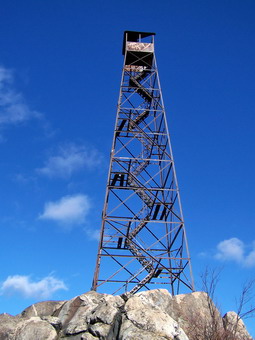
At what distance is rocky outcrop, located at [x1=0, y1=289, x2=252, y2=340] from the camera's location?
11.0 m

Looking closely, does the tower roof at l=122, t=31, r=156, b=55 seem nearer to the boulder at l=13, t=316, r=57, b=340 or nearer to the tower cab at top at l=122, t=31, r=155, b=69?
the tower cab at top at l=122, t=31, r=155, b=69

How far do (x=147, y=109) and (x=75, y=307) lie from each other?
15.4 m

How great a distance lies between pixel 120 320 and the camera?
11562 millimetres

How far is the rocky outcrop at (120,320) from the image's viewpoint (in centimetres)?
1103

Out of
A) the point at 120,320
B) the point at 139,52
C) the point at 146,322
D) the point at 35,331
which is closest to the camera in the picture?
the point at 146,322

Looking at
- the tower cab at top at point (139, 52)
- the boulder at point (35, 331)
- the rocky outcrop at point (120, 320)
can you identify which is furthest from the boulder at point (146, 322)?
the tower cab at top at point (139, 52)

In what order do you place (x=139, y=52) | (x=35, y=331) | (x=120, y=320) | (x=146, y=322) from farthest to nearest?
1. (x=139, y=52)
2. (x=35, y=331)
3. (x=120, y=320)
4. (x=146, y=322)

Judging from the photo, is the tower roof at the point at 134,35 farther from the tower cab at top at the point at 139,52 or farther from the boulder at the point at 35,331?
the boulder at the point at 35,331

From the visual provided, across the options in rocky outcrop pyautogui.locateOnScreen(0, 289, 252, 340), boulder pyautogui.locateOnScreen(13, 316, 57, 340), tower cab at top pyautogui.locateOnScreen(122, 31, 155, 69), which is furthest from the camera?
tower cab at top pyautogui.locateOnScreen(122, 31, 155, 69)

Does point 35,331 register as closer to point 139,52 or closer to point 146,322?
point 146,322

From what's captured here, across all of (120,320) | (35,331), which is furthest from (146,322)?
(35,331)

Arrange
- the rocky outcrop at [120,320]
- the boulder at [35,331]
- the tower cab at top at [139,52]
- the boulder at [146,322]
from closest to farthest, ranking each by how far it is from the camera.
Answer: the boulder at [146,322], the rocky outcrop at [120,320], the boulder at [35,331], the tower cab at top at [139,52]

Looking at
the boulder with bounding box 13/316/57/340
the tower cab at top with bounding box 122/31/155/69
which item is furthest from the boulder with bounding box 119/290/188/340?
the tower cab at top with bounding box 122/31/155/69

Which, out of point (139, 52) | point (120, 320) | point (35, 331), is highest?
point (139, 52)
